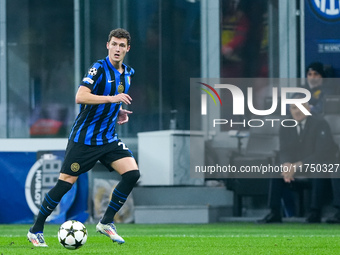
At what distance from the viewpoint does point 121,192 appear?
8844mm

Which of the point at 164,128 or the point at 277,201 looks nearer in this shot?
the point at 277,201

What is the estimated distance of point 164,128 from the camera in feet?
51.3

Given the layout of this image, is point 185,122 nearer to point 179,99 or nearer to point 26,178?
point 179,99

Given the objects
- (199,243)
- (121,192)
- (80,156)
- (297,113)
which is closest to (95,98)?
(80,156)

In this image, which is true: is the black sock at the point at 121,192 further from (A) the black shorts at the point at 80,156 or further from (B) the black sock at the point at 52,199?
(B) the black sock at the point at 52,199

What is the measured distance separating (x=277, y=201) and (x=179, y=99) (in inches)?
115

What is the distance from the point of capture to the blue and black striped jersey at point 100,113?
863cm

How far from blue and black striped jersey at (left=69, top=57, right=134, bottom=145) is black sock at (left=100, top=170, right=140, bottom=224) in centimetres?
37

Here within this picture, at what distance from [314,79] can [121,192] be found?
20.6 feet

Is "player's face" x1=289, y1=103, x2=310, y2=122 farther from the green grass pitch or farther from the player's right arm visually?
the player's right arm

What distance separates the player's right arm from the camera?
26.8 feet

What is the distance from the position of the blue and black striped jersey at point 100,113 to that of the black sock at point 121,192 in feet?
1.22

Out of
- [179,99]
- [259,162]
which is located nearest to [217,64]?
[179,99]

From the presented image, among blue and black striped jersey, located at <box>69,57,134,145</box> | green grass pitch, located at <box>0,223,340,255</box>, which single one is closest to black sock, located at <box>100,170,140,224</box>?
green grass pitch, located at <box>0,223,340,255</box>
